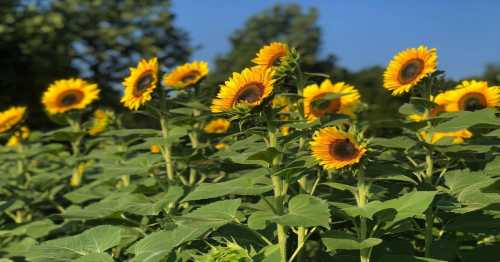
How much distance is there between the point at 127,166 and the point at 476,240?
1.62m

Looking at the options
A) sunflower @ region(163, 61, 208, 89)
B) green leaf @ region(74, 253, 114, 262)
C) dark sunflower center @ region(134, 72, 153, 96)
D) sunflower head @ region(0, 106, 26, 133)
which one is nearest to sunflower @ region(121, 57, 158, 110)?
dark sunflower center @ region(134, 72, 153, 96)

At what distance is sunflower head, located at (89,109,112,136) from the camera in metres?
3.85

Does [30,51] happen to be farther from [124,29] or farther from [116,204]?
[116,204]

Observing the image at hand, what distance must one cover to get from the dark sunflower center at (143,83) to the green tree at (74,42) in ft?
48.2

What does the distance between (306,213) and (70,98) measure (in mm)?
2492

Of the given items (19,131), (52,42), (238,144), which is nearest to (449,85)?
(238,144)

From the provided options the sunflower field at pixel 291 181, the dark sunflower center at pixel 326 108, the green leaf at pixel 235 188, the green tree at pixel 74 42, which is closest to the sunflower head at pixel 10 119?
the sunflower field at pixel 291 181

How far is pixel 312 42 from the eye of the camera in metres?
55.2

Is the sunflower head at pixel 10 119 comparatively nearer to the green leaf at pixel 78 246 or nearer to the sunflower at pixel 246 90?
the green leaf at pixel 78 246

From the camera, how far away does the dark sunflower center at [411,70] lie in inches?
103

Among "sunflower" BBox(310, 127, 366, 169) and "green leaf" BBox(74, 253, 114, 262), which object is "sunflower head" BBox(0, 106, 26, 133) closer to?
"green leaf" BBox(74, 253, 114, 262)

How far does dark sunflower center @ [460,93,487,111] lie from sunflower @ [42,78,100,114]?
2104 millimetres

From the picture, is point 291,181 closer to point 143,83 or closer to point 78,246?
point 78,246

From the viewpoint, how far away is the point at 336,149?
2.04 meters
